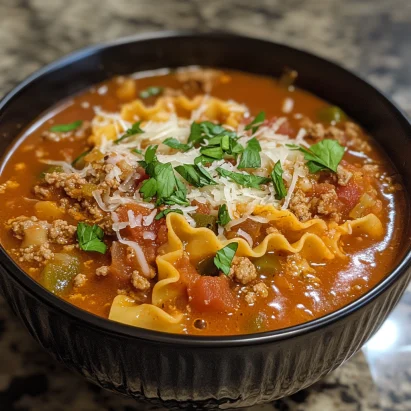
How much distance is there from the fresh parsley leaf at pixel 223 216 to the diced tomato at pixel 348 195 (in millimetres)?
644

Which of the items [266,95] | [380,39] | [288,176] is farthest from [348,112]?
[380,39]

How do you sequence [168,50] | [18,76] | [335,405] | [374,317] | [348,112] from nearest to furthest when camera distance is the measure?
1. [374,317]
2. [335,405]
3. [348,112]
4. [168,50]
5. [18,76]

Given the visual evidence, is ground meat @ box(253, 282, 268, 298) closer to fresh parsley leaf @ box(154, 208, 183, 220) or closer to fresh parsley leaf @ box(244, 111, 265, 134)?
fresh parsley leaf @ box(154, 208, 183, 220)

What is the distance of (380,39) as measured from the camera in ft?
19.2

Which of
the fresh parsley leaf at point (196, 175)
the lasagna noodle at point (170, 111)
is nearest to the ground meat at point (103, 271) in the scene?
the fresh parsley leaf at point (196, 175)

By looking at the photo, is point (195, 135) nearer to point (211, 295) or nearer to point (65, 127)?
point (65, 127)

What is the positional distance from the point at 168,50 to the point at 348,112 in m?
1.29

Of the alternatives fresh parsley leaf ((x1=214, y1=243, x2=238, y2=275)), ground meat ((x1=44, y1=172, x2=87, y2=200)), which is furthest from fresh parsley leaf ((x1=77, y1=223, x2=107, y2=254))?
fresh parsley leaf ((x1=214, y1=243, x2=238, y2=275))

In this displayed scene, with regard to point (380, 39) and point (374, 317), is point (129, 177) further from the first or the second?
point (380, 39)

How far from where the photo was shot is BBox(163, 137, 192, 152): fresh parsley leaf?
3.32 meters

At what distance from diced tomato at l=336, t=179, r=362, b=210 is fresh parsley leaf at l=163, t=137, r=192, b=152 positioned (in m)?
0.81

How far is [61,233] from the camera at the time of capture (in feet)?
9.89

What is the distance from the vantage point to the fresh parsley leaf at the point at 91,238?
2.92 meters

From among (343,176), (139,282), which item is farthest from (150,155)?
(343,176)
